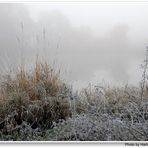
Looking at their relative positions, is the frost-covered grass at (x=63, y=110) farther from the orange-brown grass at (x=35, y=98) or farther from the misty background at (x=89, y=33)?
the misty background at (x=89, y=33)

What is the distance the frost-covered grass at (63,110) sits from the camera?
402 cm

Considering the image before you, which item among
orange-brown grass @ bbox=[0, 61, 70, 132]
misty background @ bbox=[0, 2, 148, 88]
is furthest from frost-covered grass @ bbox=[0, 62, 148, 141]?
misty background @ bbox=[0, 2, 148, 88]

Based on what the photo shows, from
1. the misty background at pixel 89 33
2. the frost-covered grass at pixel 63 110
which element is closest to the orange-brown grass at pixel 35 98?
the frost-covered grass at pixel 63 110

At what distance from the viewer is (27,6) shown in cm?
450

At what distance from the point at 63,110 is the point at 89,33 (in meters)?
0.70

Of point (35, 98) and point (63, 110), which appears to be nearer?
point (63, 110)

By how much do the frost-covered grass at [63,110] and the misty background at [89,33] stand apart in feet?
0.56

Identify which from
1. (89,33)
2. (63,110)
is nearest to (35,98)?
(63,110)

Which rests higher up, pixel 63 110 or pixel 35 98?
pixel 35 98

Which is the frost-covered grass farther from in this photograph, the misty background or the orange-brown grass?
the misty background

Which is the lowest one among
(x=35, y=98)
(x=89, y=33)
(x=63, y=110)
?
(x=63, y=110)

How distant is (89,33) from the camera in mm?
4539

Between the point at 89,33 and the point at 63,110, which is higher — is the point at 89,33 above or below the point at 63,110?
above

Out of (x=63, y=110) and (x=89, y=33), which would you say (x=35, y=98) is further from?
(x=89, y=33)
